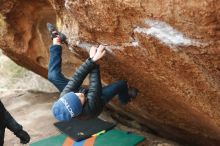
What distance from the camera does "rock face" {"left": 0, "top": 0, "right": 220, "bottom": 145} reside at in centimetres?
337

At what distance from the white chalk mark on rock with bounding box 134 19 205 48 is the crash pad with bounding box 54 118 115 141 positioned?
10.6 feet

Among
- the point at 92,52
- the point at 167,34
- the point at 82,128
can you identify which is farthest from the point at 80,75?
the point at 82,128

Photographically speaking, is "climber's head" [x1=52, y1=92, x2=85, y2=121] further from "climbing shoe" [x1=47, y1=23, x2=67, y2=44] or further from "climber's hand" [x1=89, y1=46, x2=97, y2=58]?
"climbing shoe" [x1=47, y1=23, x2=67, y2=44]

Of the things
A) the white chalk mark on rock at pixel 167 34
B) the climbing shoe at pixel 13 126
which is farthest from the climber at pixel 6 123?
the white chalk mark on rock at pixel 167 34

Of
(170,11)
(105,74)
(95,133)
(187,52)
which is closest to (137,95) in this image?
(105,74)

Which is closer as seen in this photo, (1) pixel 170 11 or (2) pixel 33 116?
(1) pixel 170 11

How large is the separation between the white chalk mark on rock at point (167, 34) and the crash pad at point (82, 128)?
3239 mm

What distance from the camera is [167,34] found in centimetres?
362

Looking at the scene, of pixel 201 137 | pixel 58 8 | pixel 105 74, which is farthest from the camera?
pixel 201 137

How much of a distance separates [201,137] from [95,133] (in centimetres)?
183

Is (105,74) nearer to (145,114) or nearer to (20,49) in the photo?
(145,114)

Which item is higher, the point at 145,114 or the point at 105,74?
the point at 105,74

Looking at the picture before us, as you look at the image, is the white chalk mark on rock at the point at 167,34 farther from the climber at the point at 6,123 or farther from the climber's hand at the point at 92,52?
the climber at the point at 6,123

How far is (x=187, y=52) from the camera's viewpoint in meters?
3.65
